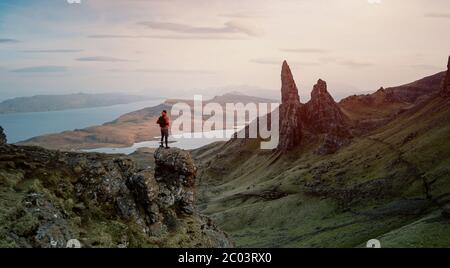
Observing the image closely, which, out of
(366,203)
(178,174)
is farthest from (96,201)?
(366,203)

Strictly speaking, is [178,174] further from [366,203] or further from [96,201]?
[366,203]

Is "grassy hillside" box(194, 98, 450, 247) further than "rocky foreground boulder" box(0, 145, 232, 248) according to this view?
Yes

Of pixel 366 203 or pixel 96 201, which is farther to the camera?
pixel 366 203

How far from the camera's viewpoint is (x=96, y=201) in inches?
1555

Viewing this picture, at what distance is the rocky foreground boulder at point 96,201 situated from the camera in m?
31.6

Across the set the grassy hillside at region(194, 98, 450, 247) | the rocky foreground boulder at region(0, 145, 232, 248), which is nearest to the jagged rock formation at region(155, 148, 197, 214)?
the rocky foreground boulder at region(0, 145, 232, 248)

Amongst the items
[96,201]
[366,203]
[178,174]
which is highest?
[178,174]

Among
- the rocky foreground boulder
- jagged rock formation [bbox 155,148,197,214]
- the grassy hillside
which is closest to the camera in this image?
the rocky foreground boulder

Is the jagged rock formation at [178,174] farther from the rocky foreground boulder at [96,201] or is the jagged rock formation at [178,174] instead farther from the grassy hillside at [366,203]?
the grassy hillside at [366,203]

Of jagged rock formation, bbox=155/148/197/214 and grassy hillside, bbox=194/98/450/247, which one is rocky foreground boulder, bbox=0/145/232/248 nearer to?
jagged rock formation, bbox=155/148/197/214

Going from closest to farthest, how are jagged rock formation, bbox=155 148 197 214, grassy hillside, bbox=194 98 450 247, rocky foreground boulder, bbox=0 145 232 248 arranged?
rocky foreground boulder, bbox=0 145 232 248, jagged rock formation, bbox=155 148 197 214, grassy hillside, bbox=194 98 450 247

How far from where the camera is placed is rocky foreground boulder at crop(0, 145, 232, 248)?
31.6 meters

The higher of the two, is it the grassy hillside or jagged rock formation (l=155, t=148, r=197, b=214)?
jagged rock formation (l=155, t=148, r=197, b=214)
